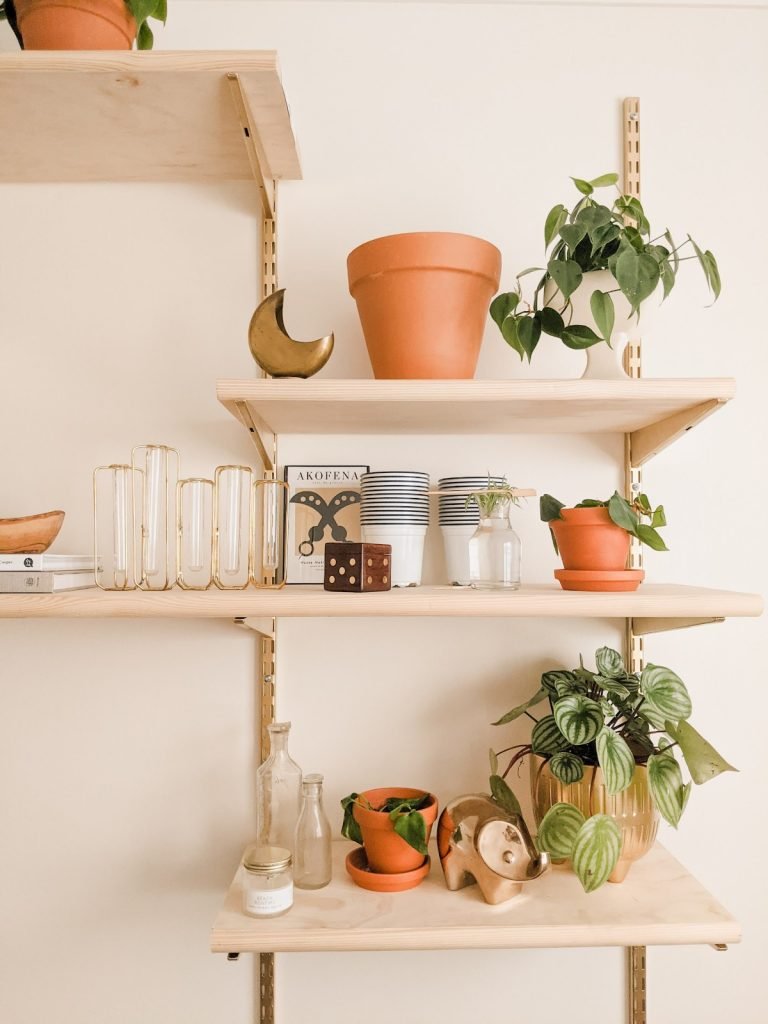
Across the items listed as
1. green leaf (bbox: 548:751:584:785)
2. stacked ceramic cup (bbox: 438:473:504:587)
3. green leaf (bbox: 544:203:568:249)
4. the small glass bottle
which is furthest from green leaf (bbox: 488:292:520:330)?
the small glass bottle

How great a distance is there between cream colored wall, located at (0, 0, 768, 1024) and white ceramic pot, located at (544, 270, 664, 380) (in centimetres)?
21

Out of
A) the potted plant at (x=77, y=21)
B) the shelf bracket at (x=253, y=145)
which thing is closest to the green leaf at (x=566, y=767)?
the shelf bracket at (x=253, y=145)

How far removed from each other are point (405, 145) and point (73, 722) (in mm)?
1185

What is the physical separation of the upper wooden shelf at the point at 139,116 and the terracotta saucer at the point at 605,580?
2.68 feet

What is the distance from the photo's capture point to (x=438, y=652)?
1358 millimetres

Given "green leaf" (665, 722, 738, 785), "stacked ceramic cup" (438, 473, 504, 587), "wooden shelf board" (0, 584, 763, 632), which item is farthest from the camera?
"stacked ceramic cup" (438, 473, 504, 587)

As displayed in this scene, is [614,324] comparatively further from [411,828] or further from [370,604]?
[411,828]

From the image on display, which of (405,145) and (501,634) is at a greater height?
(405,145)

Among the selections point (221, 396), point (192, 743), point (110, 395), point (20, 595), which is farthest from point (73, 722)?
point (221, 396)

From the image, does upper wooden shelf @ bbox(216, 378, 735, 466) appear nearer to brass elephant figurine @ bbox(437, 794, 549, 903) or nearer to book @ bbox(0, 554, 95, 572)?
book @ bbox(0, 554, 95, 572)

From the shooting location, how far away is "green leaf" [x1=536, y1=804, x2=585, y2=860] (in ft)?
3.54

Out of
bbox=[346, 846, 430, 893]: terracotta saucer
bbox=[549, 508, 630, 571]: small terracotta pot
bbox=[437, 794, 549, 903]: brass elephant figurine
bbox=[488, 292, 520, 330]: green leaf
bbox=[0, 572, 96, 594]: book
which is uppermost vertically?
bbox=[488, 292, 520, 330]: green leaf

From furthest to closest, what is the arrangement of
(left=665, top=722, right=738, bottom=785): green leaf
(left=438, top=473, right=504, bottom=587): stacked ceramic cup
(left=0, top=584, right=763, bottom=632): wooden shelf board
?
(left=438, top=473, right=504, bottom=587): stacked ceramic cup → (left=665, top=722, right=738, bottom=785): green leaf → (left=0, top=584, right=763, bottom=632): wooden shelf board

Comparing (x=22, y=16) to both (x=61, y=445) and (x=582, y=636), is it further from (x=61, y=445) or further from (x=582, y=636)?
(x=582, y=636)
